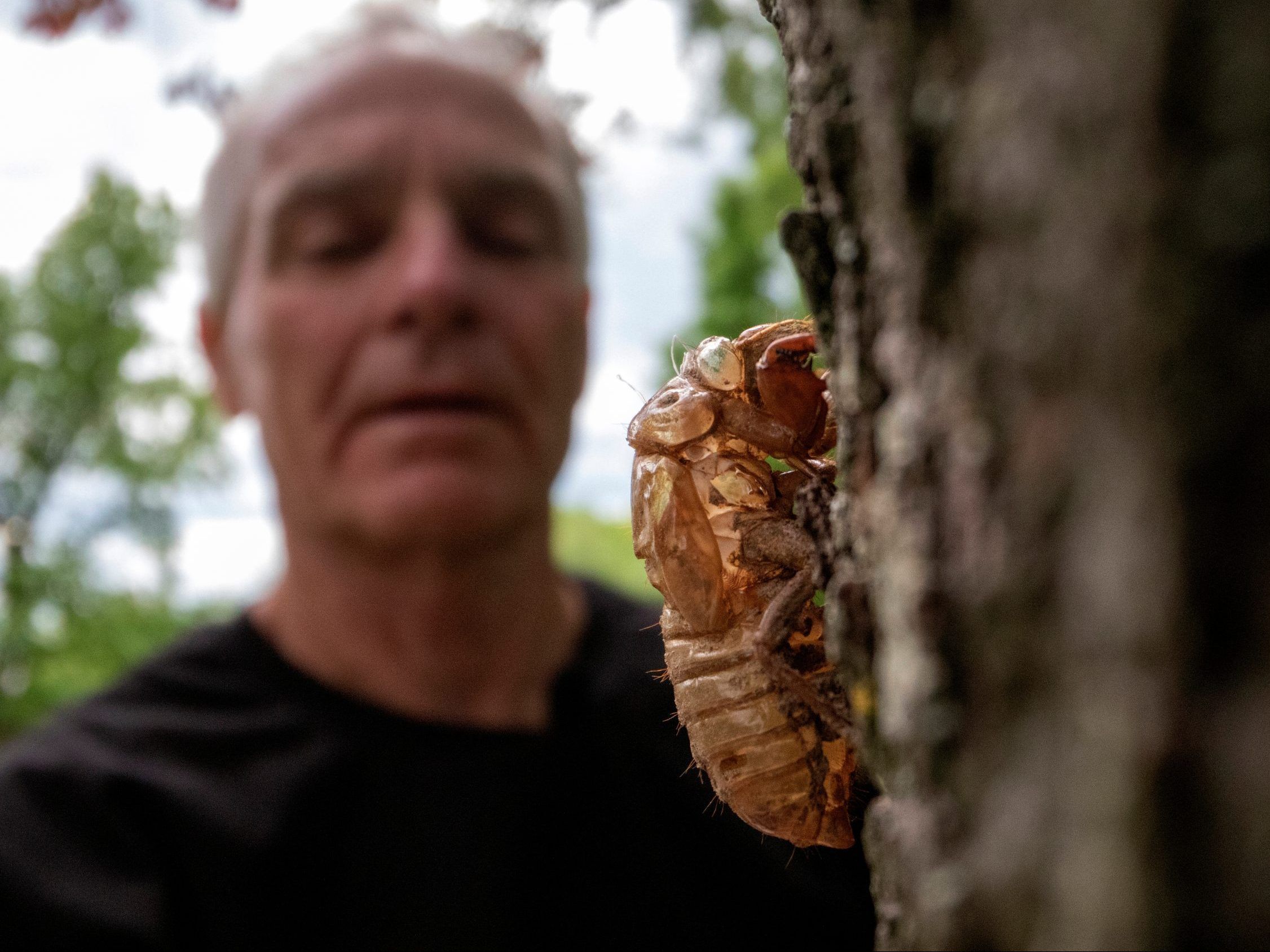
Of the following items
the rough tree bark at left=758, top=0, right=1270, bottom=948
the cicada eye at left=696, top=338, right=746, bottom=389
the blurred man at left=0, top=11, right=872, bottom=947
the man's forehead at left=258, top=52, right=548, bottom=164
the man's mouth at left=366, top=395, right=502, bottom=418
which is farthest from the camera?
the man's forehead at left=258, top=52, right=548, bottom=164

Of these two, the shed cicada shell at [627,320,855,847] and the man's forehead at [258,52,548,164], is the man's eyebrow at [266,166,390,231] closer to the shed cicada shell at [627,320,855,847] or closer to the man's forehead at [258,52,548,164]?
the man's forehead at [258,52,548,164]

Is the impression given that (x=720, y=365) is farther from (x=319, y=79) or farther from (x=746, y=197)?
(x=746, y=197)

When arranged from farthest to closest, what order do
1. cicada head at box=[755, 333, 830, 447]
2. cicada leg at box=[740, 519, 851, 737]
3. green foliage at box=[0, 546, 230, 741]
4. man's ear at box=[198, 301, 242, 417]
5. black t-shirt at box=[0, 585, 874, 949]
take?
1. green foliage at box=[0, 546, 230, 741]
2. man's ear at box=[198, 301, 242, 417]
3. black t-shirt at box=[0, 585, 874, 949]
4. cicada head at box=[755, 333, 830, 447]
5. cicada leg at box=[740, 519, 851, 737]

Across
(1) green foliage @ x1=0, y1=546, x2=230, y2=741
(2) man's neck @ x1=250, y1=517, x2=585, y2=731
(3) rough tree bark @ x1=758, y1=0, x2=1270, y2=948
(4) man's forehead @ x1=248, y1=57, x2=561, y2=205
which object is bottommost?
(1) green foliage @ x1=0, y1=546, x2=230, y2=741

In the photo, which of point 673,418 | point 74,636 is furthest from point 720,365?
point 74,636

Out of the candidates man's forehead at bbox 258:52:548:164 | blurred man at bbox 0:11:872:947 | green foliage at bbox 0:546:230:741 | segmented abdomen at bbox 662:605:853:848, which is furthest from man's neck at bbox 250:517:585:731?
green foliage at bbox 0:546:230:741

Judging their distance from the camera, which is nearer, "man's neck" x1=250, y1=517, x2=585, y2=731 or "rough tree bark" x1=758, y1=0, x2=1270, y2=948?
"rough tree bark" x1=758, y1=0, x2=1270, y2=948
